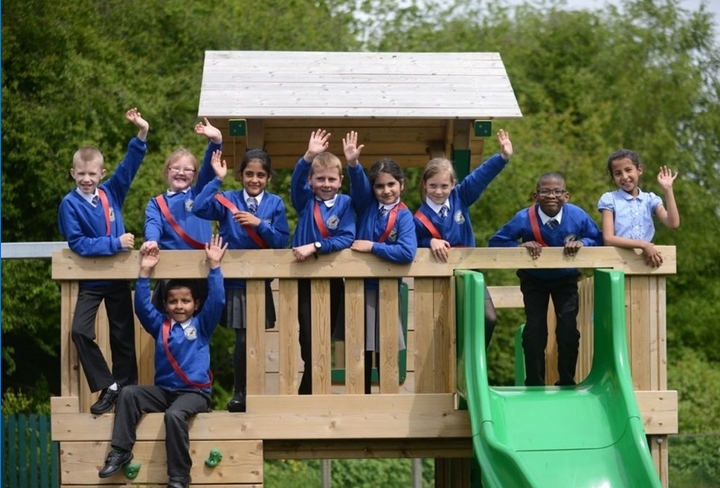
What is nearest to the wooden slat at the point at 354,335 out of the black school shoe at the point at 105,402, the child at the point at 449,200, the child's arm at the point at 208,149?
the child at the point at 449,200

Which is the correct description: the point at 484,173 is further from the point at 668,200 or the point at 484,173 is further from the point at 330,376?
the point at 330,376

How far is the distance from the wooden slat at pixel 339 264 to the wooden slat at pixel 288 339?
0.42ft

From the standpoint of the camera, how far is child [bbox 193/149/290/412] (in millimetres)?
7977

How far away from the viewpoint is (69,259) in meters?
7.74

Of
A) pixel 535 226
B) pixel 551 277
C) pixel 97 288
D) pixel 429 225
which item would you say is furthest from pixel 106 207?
pixel 551 277

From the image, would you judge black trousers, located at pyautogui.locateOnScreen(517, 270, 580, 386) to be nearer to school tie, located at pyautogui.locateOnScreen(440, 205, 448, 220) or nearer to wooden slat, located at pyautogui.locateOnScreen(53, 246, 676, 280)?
wooden slat, located at pyautogui.locateOnScreen(53, 246, 676, 280)

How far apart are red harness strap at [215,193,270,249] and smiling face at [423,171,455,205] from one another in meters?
1.04

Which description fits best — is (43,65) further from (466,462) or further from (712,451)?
A: (466,462)

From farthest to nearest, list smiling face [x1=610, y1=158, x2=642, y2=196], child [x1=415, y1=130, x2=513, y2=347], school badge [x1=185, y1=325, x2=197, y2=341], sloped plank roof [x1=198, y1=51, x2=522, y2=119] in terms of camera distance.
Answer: sloped plank roof [x1=198, y1=51, x2=522, y2=119], smiling face [x1=610, y1=158, x2=642, y2=196], child [x1=415, y1=130, x2=513, y2=347], school badge [x1=185, y1=325, x2=197, y2=341]

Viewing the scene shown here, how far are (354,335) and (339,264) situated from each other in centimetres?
42

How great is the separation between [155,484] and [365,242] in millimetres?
1808

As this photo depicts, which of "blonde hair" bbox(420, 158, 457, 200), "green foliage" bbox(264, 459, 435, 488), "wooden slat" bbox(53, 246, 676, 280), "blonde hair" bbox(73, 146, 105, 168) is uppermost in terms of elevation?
"blonde hair" bbox(73, 146, 105, 168)

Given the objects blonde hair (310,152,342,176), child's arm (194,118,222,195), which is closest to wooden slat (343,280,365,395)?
blonde hair (310,152,342,176)

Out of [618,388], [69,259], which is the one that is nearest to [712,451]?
[618,388]
